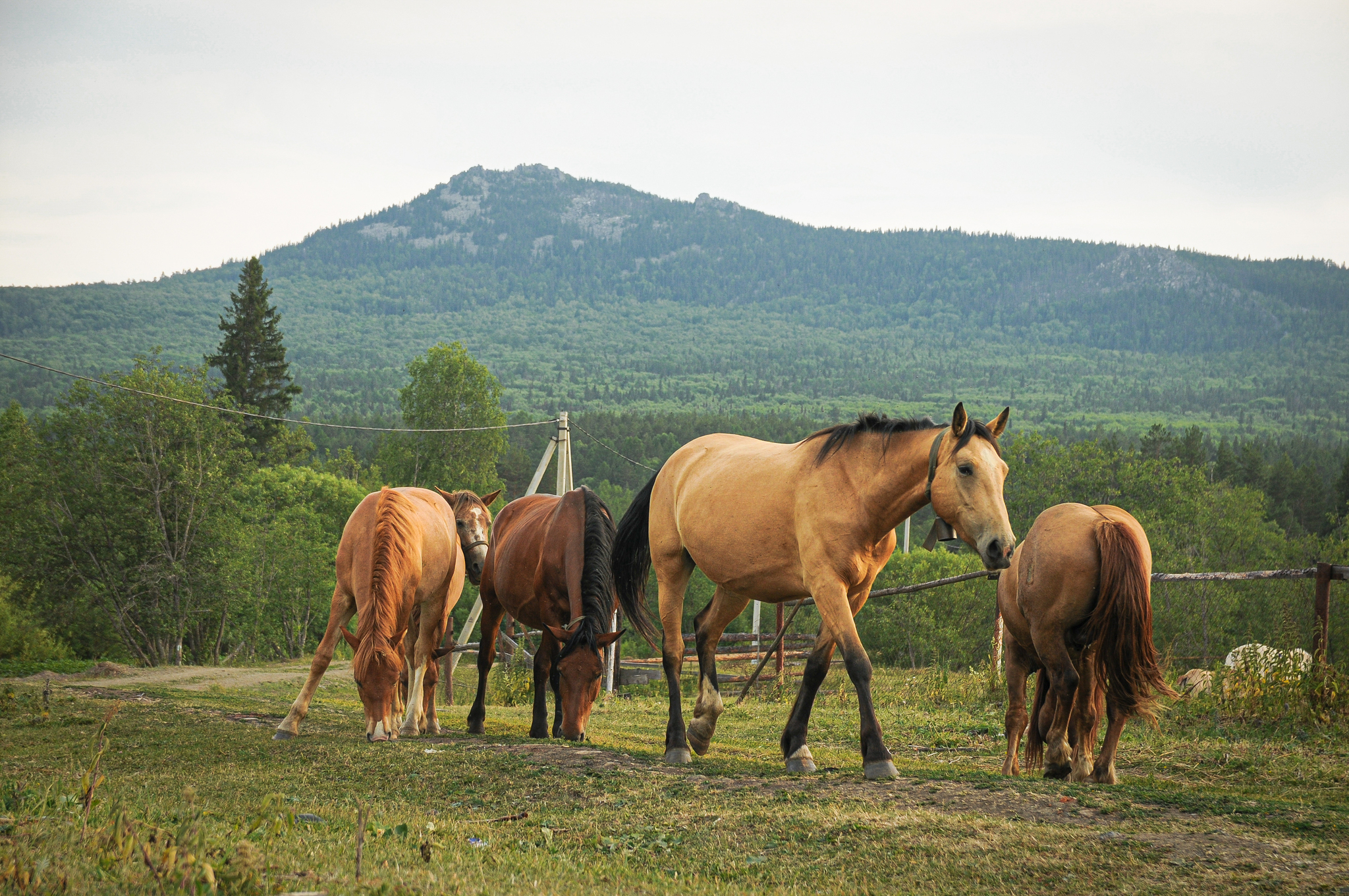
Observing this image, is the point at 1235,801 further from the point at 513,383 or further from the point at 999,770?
the point at 513,383

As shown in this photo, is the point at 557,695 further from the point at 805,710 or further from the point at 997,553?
the point at 997,553

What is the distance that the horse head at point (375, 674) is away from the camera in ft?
26.6

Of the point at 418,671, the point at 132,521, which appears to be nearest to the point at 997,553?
the point at 418,671

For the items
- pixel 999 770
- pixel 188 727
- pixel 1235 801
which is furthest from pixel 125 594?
pixel 1235 801

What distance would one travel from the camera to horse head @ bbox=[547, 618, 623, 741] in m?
8.17

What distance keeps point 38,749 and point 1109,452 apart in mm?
69585

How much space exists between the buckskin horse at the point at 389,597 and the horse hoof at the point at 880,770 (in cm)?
422

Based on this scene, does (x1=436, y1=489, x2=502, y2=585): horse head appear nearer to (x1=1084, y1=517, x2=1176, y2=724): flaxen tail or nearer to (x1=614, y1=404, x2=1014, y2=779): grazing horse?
(x1=614, y1=404, x2=1014, y2=779): grazing horse

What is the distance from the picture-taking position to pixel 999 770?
7.85m

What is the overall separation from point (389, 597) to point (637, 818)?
13.4 ft

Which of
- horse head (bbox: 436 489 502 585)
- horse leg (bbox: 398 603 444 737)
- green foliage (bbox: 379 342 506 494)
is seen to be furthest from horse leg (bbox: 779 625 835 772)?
green foliage (bbox: 379 342 506 494)

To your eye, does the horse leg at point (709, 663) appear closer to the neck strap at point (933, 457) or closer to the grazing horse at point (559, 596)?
the grazing horse at point (559, 596)

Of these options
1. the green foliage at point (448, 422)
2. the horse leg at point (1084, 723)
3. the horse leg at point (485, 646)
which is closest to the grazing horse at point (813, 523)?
the horse leg at point (1084, 723)

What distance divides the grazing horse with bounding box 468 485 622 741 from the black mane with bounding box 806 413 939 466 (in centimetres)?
274
